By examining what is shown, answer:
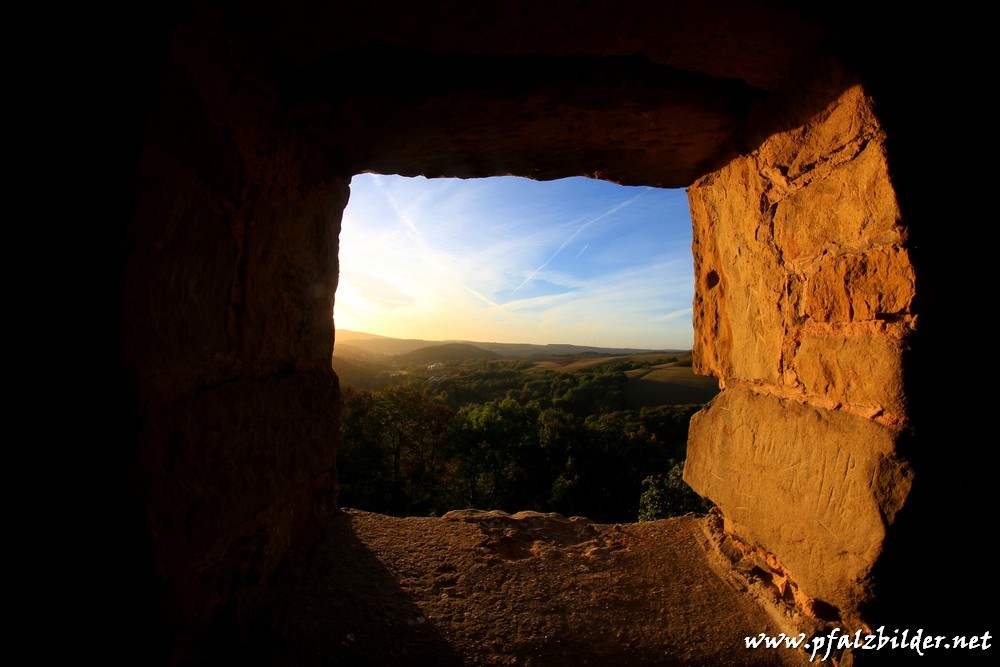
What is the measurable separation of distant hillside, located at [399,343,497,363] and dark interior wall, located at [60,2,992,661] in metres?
40.8

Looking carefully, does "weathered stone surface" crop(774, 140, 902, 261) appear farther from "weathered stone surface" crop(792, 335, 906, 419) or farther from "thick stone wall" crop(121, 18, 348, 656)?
"thick stone wall" crop(121, 18, 348, 656)

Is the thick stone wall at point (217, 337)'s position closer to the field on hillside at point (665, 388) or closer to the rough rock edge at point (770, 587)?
the rough rock edge at point (770, 587)

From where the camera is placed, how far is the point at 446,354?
45.3 metres

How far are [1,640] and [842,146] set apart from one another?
2042 mm

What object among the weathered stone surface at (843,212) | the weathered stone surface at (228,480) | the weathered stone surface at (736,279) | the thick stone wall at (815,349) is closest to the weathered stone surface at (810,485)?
the thick stone wall at (815,349)

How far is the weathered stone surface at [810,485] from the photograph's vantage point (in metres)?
1.14

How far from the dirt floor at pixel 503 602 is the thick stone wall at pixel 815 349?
307 mm

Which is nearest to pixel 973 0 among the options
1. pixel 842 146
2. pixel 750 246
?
pixel 842 146

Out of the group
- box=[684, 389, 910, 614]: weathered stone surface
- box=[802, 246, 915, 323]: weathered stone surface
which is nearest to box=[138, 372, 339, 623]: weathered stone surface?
box=[684, 389, 910, 614]: weathered stone surface

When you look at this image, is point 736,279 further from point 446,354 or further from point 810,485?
point 446,354

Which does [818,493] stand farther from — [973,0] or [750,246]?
[973,0]

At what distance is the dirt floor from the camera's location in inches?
55.1

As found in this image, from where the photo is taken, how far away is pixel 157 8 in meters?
0.98

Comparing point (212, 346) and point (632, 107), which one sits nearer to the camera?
point (212, 346)
